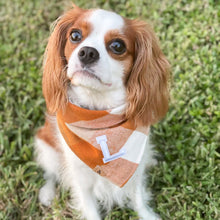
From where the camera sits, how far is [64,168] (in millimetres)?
2982

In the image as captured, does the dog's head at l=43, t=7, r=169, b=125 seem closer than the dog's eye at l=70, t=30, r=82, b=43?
Yes

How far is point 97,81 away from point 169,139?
162 centimetres

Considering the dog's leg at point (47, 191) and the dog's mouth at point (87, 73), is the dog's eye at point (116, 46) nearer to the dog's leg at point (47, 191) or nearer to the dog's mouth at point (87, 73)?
the dog's mouth at point (87, 73)

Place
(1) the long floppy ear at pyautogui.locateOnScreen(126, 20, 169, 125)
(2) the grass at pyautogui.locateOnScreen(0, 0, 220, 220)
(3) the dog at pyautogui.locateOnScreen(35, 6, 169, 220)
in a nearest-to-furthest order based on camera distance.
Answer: (3) the dog at pyautogui.locateOnScreen(35, 6, 169, 220)
(1) the long floppy ear at pyautogui.locateOnScreen(126, 20, 169, 125)
(2) the grass at pyautogui.locateOnScreen(0, 0, 220, 220)

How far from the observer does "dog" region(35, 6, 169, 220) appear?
2.16 meters

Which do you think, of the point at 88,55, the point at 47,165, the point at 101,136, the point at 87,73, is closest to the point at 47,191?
the point at 47,165

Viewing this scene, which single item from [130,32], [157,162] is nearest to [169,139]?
[157,162]

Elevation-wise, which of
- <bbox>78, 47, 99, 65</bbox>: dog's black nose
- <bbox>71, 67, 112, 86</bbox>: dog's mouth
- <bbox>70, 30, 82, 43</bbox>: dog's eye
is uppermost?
<bbox>70, 30, 82, 43</bbox>: dog's eye

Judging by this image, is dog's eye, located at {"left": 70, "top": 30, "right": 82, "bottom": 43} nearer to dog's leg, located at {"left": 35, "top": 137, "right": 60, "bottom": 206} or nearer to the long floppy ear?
the long floppy ear

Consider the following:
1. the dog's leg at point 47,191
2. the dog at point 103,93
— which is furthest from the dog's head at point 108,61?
the dog's leg at point 47,191

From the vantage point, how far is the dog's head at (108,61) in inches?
82.1

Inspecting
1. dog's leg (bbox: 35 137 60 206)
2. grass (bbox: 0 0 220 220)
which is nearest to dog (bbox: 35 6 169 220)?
dog's leg (bbox: 35 137 60 206)

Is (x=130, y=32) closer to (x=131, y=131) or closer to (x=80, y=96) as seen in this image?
(x=80, y=96)

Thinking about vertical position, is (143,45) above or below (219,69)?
above
